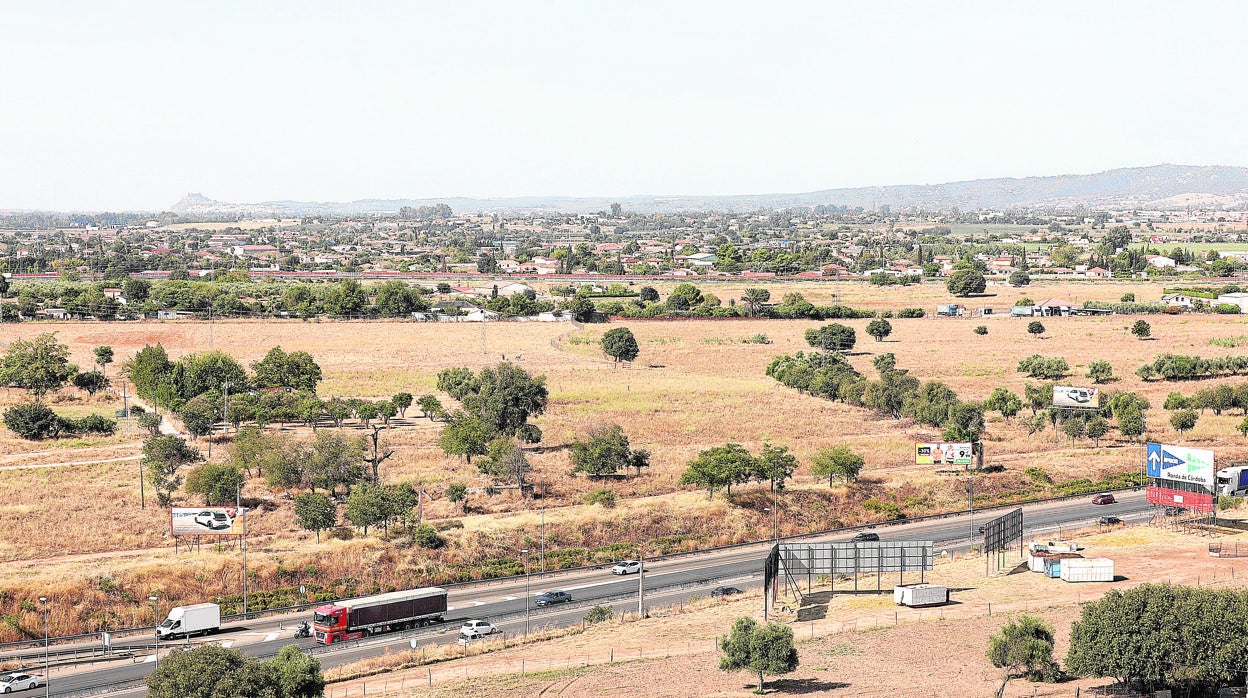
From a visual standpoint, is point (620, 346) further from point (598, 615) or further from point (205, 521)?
point (598, 615)

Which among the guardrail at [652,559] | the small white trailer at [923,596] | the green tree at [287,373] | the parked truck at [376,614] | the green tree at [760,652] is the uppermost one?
the green tree at [287,373]

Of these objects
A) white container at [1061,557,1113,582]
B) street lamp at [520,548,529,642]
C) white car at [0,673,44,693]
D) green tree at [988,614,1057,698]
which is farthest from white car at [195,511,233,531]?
white container at [1061,557,1113,582]

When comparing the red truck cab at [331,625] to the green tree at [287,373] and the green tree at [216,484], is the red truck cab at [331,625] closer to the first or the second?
the green tree at [216,484]

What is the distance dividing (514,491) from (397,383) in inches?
1684

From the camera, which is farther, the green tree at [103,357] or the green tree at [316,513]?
the green tree at [103,357]

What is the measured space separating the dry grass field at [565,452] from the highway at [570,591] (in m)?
2.87

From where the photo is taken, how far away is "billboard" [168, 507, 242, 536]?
6338cm

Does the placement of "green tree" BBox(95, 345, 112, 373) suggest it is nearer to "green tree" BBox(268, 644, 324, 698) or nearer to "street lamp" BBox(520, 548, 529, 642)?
"street lamp" BBox(520, 548, 529, 642)

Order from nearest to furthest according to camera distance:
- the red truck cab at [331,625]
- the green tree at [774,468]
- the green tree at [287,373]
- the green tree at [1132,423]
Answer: the red truck cab at [331,625] < the green tree at [774,468] < the green tree at [1132,423] < the green tree at [287,373]

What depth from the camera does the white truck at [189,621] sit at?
178ft

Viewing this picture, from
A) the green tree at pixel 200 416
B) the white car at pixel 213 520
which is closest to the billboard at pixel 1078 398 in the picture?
the white car at pixel 213 520

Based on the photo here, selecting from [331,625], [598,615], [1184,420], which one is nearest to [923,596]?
[598,615]

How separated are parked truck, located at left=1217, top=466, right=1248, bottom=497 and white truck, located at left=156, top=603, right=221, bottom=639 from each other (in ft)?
204

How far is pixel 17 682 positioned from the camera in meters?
47.5
